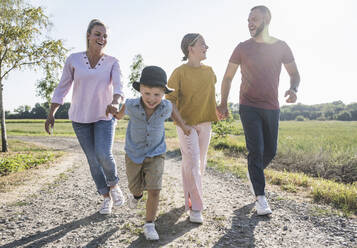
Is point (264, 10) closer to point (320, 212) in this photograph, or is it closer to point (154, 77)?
point (154, 77)

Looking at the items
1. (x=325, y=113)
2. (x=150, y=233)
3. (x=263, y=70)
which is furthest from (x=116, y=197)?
(x=325, y=113)

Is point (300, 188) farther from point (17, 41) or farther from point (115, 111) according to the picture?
point (17, 41)

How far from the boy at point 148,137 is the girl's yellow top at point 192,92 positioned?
0.54 m

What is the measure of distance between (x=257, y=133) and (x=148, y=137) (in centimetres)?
164

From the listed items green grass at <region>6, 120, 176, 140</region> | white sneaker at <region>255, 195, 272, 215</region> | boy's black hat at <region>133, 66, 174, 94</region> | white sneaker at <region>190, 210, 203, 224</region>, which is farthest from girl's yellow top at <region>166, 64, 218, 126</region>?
green grass at <region>6, 120, 176, 140</region>

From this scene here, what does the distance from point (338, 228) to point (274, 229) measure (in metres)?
0.78

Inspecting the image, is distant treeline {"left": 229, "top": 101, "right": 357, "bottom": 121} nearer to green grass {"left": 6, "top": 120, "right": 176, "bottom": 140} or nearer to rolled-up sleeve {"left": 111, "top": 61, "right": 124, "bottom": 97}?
green grass {"left": 6, "top": 120, "right": 176, "bottom": 140}

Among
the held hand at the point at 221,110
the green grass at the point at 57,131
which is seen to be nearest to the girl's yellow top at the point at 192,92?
the held hand at the point at 221,110

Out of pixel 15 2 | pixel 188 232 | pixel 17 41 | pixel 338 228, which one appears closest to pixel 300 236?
pixel 338 228

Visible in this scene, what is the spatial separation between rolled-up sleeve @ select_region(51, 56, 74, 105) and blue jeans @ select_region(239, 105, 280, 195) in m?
2.40

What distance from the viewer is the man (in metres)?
3.74

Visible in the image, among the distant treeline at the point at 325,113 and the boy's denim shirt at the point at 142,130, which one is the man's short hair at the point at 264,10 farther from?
the distant treeline at the point at 325,113

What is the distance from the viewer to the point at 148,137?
2.93m

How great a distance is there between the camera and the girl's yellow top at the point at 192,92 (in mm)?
3494
